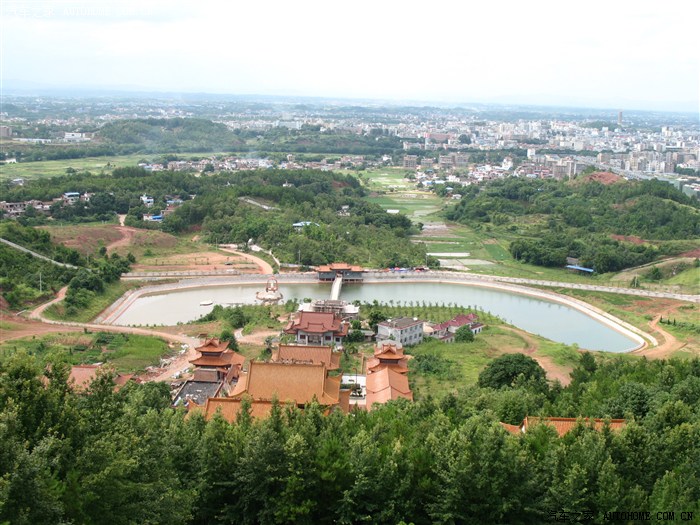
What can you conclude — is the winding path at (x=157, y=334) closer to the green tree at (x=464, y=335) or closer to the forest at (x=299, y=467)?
the green tree at (x=464, y=335)

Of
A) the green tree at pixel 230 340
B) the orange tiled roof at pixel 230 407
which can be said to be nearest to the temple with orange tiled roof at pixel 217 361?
the green tree at pixel 230 340

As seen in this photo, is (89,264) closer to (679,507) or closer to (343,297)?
(343,297)

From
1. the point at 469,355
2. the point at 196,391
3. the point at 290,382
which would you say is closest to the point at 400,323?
the point at 469,355

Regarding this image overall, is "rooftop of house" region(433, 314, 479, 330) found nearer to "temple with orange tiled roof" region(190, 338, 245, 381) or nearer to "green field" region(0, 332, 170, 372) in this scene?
"temple with orange tiled roof" region(190, 338, 245, 381)

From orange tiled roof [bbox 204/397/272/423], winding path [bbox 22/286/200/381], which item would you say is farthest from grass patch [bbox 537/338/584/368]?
orange tiled roof [bbox 204/397/272/423]

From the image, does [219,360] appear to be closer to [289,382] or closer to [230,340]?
[230,340]

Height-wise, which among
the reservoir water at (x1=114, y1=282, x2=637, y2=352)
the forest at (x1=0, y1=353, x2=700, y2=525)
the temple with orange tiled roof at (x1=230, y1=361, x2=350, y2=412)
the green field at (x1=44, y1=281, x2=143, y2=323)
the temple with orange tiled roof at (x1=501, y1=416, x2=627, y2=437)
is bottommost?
the reservoir water at (x1=114, y1=282, x2=637, y2=352)
